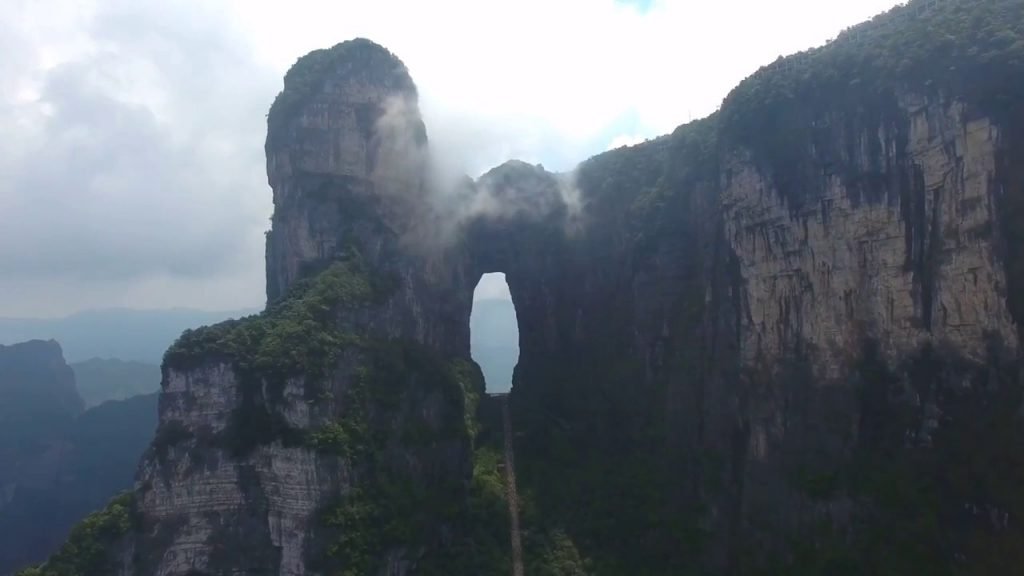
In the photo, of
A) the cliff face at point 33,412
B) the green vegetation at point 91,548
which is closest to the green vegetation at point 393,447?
the green vegetation at point 91,548

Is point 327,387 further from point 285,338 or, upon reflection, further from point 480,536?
point 480,536

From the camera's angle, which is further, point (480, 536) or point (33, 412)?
point (33, 412)

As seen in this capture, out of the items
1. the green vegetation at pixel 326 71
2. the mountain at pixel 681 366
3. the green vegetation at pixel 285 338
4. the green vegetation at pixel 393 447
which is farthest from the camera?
the green vegetation at pixel 326 71

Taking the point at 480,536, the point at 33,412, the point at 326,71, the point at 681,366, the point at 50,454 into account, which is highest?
the point at 326,71

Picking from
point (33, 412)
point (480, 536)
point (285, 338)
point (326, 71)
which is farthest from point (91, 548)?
point (33, 412)

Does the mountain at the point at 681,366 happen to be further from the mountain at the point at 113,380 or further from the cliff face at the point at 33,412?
the mountain at the point at 113,380

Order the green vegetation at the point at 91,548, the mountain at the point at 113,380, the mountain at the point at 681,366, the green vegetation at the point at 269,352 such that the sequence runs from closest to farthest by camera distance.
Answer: the mountain at the point at 681,366 < the green vegetation at the point at 91,548 < the green vegetation at the point at 269,352 < the mountain at the point at 113,380

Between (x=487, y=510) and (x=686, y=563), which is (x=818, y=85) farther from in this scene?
(x=487, y=510)
